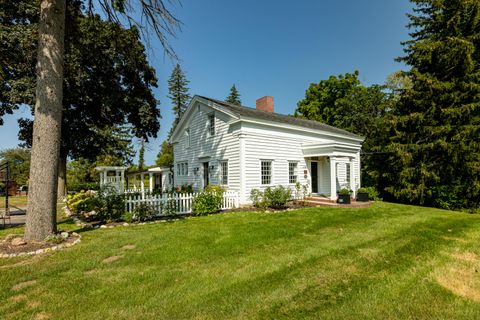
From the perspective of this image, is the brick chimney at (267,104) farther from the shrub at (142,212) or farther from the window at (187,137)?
Answer: the shrub at (142,212)

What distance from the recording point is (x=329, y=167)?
599 inches

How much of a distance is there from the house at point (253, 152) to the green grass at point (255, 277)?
19.3 ft

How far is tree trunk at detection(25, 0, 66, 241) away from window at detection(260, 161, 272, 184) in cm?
891

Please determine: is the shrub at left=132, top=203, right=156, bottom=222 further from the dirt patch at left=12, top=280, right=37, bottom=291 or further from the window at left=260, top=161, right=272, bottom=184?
the window at left=260, top=161, right=272, bottom=184

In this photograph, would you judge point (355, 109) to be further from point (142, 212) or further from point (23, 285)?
point (23, 285)

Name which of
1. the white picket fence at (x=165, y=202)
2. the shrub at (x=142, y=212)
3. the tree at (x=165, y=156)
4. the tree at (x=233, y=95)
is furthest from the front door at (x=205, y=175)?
the tree at (x=233, y=95)

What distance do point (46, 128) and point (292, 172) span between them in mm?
11483

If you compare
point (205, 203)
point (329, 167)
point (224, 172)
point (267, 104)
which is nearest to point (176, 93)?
point (267, 104)

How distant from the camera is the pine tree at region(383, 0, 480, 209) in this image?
12250mm

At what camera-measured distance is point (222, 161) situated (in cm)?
1355


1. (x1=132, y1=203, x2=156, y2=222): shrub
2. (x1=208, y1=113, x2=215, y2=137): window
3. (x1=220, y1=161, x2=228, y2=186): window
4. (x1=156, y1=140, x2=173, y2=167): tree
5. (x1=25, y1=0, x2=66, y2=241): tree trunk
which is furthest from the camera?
(x1=156, y1=140, x2=173, y2=167): tree

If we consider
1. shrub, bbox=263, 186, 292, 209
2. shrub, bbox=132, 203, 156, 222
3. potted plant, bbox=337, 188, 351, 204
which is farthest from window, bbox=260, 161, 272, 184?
shrub, bbox=132, 203, 156, 222

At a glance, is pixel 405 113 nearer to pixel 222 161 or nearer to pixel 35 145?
pixel 222 161

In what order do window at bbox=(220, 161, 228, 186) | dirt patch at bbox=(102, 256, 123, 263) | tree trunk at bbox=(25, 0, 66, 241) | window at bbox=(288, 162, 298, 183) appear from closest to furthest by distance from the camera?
dirt patch at bbox=(102, 256, 123, 263)
tree trunk at bbox=(25, 0, 66, 241)
window at bbox=(220, 161, 228, 186)
window at bbox=(288, 162, 298, 183)
